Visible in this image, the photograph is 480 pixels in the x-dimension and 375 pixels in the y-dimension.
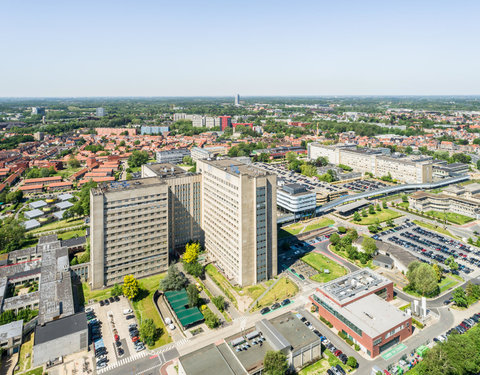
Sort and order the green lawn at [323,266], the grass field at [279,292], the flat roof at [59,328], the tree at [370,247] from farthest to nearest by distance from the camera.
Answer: the tree at [370,247] → the green lawn at [323,266] → the grass field at [279,292] → the flat roof at [59,328]

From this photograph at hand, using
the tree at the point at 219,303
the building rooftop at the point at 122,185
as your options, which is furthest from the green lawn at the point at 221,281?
the building rooftop at the point at 122,185

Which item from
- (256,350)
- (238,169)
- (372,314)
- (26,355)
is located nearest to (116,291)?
(26,355)

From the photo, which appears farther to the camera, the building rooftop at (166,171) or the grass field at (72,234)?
the grass field at (72,234)

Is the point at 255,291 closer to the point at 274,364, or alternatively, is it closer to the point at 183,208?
the point at 274,364

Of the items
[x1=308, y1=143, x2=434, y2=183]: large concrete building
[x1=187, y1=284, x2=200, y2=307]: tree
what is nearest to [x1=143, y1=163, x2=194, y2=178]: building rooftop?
[x1=187, y1=284, x2=200, y2=307]: tree

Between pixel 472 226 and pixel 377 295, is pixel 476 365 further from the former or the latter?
pixel 472 226

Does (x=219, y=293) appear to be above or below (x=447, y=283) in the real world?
below

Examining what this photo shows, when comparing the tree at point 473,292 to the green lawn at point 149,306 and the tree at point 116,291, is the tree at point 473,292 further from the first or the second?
the tree at point 116,291
